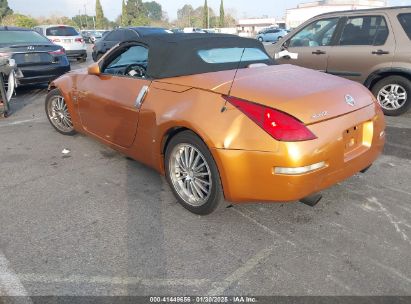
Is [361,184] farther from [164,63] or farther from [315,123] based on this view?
[164,63]

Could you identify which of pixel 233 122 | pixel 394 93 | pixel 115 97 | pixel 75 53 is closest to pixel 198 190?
pixel 233 122

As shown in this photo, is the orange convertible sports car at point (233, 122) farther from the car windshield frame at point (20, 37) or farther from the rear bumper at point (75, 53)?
the rear bumper at point (75, 53)

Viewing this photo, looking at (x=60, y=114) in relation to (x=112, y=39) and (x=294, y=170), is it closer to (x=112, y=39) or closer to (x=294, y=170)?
(x=294, y=170)

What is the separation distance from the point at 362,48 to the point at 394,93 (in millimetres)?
940

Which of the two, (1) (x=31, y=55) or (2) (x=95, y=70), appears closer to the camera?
(2) (x=95, y=70)

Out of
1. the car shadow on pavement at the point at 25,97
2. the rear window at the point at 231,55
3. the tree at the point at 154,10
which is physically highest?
the tree at the point at 154,10

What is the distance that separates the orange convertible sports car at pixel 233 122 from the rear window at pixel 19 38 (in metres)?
5.33

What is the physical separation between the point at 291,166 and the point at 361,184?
5.10 ft

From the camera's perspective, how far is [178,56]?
11.4ft

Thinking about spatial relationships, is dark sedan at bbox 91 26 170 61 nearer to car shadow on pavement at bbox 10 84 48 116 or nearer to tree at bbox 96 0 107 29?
car shadow on pavement at bbox 10 84 48 116

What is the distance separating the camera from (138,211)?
129 inches

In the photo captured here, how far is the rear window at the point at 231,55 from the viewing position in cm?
360

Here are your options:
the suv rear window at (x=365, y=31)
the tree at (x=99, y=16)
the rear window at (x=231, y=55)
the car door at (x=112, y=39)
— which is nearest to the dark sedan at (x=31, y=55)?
the car door at (x=112, y=39)

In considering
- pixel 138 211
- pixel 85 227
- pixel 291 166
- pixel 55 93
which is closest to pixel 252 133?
pixel 291 166
